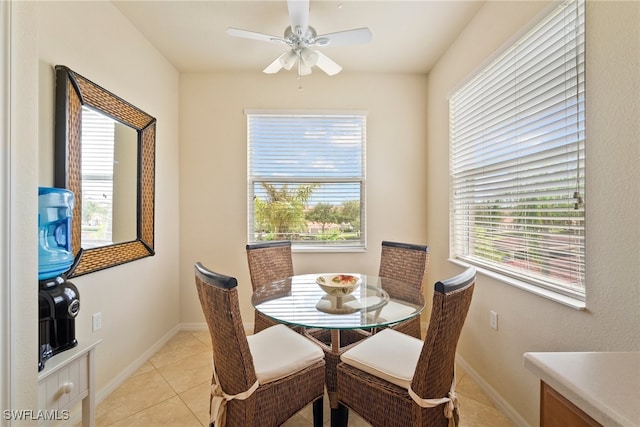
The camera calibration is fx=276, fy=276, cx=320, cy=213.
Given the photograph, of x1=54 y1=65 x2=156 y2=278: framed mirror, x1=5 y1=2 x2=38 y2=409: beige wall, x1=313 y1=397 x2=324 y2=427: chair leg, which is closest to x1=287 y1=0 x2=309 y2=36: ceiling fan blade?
x1=5 y1=2 x2=38 y2=409: beige wall

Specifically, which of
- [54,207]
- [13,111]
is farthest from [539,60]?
[54,207]

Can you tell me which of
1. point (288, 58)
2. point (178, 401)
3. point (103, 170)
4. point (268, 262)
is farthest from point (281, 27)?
point (178, 401)

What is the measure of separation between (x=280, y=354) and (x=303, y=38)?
208cm

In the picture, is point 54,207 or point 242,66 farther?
point 242,66

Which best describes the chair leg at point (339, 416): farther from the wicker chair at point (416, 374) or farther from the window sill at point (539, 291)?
the window sill at point (539, 291)

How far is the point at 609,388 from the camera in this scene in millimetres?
620

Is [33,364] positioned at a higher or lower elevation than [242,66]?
lower

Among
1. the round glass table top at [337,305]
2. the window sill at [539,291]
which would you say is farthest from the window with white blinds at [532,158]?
the round glass table top at [337,305]

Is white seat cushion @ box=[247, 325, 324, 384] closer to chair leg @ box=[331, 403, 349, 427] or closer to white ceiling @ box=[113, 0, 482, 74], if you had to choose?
chair leg @ box=[331, 403, 349, 427]

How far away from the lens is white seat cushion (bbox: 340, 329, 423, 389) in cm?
130

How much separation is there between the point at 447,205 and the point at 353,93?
152 cm

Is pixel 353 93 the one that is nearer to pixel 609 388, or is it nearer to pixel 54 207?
pixel 54 207

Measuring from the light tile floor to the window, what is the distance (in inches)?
51.2

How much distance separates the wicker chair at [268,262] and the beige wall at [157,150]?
3.09ft
